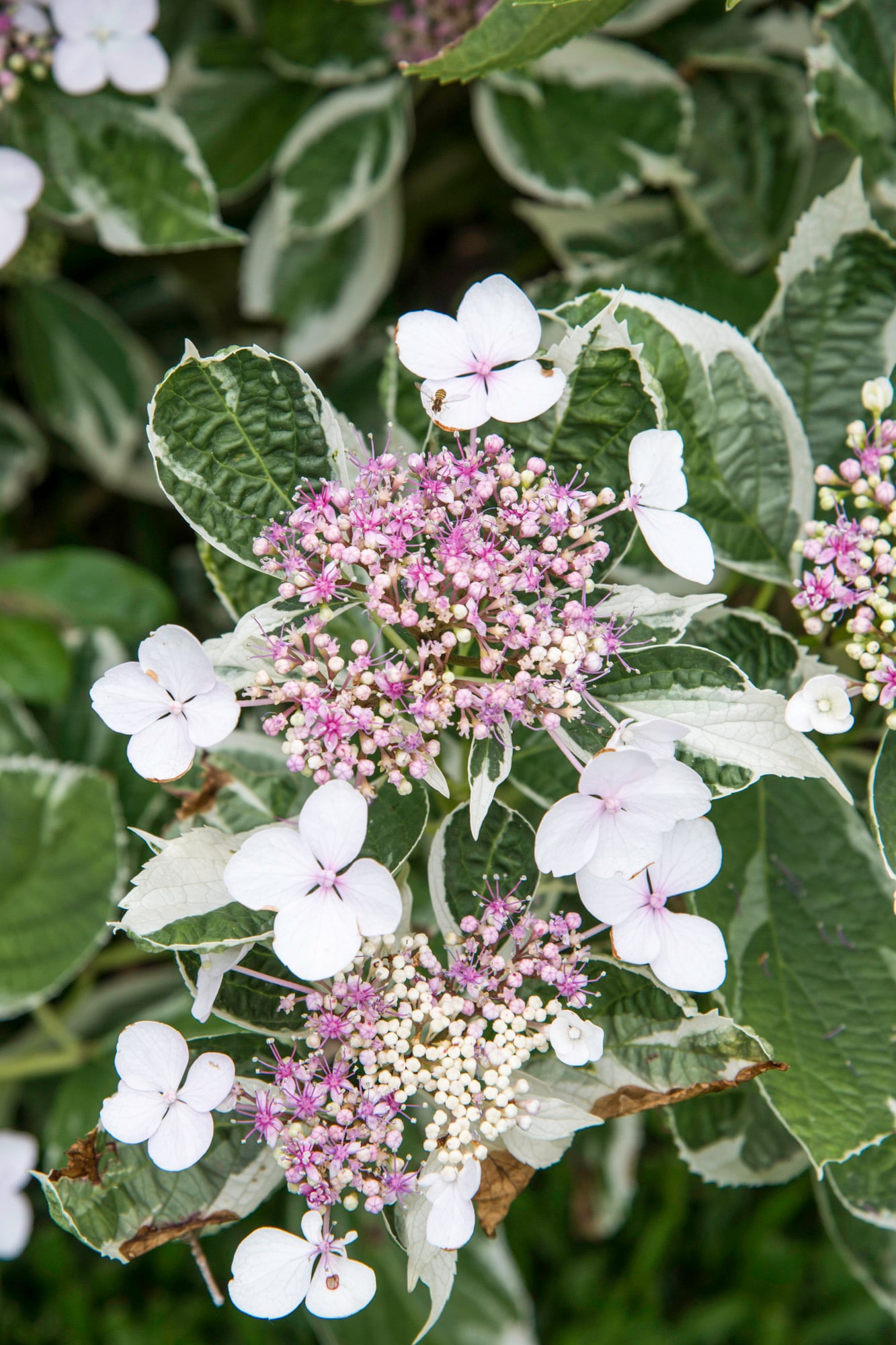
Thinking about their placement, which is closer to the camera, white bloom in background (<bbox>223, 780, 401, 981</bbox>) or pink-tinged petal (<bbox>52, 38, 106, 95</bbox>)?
white bloom in background (<bbox>223, 780, 401, 981</bbox>)

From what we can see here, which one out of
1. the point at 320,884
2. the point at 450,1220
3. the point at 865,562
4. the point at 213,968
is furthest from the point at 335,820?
Result: the point at 865,562

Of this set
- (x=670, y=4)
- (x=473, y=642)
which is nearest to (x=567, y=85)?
(x=670, y=4)

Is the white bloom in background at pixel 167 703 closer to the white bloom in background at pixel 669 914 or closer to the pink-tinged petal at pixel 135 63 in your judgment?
the white bloom in background at pixel 669 914

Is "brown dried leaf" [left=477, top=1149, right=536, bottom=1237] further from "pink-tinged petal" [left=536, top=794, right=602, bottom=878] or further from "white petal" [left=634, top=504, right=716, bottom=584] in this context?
"white petal" [left=634, top=504, right=716, bottom=584]

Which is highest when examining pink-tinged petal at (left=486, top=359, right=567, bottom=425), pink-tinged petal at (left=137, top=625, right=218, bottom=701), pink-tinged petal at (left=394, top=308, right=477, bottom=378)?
pink-tinged petal at (left=394, top=308, right=477, bottom=378)

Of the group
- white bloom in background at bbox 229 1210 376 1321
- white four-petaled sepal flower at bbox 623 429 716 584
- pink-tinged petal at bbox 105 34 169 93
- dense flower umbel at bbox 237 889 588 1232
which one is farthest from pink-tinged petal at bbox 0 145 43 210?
white bloom in background at bbox 229 1210 376 1321

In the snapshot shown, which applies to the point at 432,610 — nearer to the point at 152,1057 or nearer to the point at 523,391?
the point at 523,391

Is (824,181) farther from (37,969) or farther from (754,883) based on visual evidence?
(37,969)

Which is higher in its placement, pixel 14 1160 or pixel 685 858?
pixel 685 858
